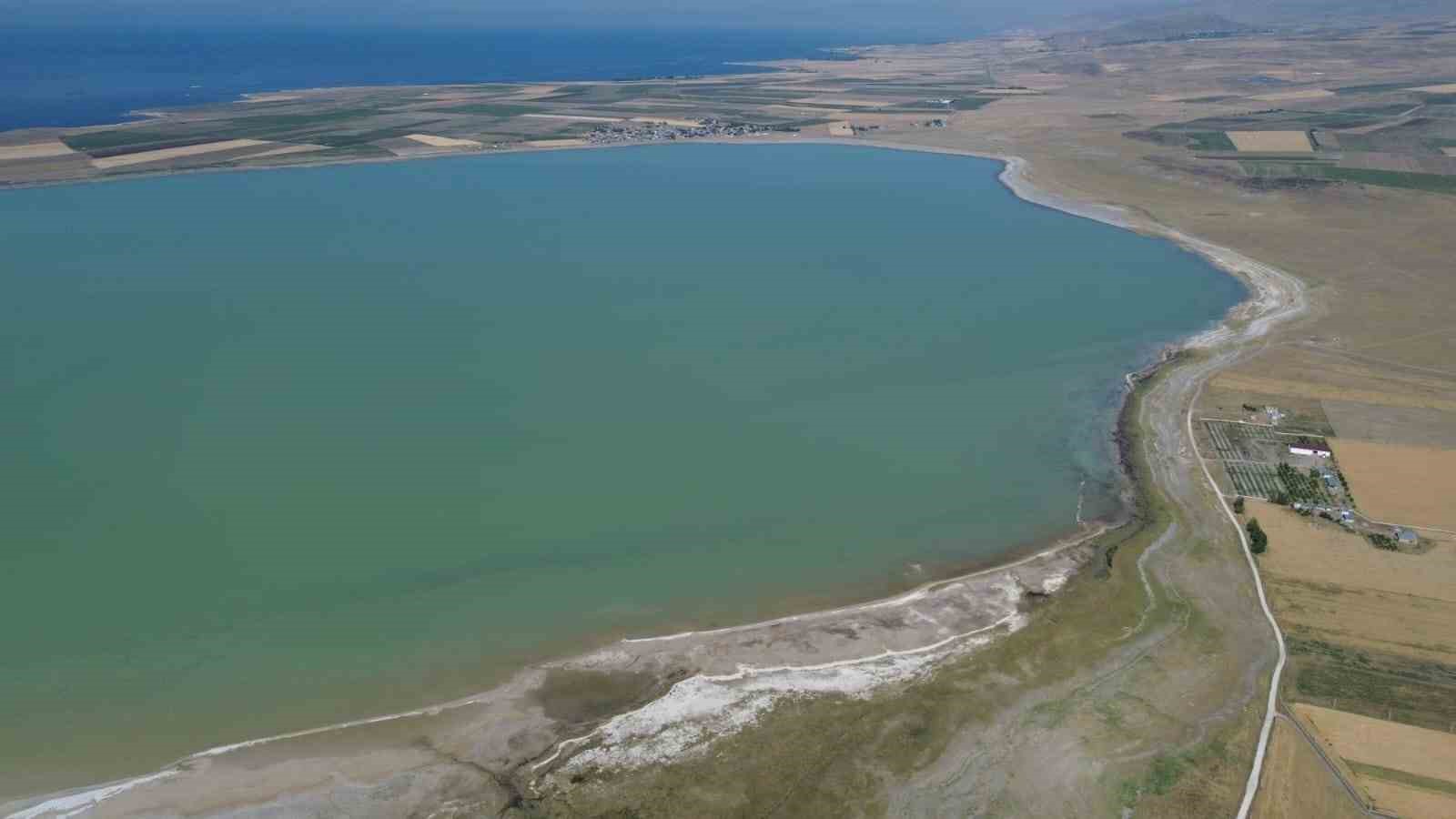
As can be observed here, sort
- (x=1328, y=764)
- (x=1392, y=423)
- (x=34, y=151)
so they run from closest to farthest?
1. (x=1328, y=764)
2. (x=1392, y=423)
3. (x=34, y=151)

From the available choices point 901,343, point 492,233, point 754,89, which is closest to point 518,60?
point 754,89

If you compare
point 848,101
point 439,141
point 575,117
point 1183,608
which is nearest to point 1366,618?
point 1183,608

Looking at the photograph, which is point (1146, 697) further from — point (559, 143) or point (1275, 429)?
point (559, 143)

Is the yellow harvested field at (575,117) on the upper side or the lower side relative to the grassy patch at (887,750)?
upper

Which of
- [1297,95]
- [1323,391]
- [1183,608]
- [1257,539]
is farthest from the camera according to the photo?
[1297,95]

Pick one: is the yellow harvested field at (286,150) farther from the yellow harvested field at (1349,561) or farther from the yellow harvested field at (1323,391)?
the yellow harvested field at (1349,561)

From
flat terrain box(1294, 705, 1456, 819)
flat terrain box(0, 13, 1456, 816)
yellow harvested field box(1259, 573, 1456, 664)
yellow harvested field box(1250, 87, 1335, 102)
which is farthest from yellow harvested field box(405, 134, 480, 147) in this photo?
yellow harvested field box(1250, 87, 1335, 102)

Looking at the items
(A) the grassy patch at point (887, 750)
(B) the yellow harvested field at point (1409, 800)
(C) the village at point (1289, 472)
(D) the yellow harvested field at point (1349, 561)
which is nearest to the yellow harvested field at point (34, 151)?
(A) the grassy patch at point (887, 750)
